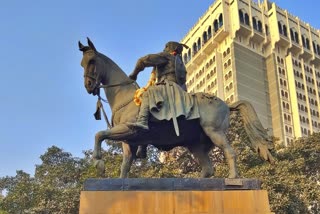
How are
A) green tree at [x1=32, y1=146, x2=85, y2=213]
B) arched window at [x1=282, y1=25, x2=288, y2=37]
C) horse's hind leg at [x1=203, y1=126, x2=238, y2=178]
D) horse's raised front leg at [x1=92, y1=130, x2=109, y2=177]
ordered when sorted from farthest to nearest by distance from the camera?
arched window at [x1=282, y1=25, x2=288, y2=37] → green tree at [x1=32, y1=146, x2=85, y2=213] → horse's hind leg at [x1=203, y1=126, x2=238, y2=178] → horse's raised front leg at [x1=92, y1=130, x2=109, y2=177]

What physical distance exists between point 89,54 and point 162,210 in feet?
10.8

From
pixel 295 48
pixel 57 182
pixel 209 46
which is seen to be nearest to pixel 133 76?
pixel 57 182

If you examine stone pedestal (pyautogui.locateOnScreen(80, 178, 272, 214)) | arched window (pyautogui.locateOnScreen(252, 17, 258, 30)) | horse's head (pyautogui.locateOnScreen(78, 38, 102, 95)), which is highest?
arched window (pyautogui.locateOnScreen(252, 17, 258, 30))

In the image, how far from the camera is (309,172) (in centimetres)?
2297

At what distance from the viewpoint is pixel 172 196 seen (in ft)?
23.9

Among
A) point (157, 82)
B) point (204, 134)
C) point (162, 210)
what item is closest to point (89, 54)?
point (157, 82)

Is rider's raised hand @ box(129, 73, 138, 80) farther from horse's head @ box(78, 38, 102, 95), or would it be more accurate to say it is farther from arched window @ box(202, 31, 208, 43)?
arched window @ box(202, 31, 208, 43)

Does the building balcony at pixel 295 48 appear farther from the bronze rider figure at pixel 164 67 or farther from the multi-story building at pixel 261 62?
the bronze rider figure at pixel 164 67

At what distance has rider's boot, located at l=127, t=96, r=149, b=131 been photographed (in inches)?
305

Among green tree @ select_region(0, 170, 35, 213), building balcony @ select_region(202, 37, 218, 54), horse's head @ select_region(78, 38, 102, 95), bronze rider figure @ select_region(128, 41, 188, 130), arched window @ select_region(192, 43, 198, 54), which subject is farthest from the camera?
arched window @ select_region(192, 43, 198, 54)

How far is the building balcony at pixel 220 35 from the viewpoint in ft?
226

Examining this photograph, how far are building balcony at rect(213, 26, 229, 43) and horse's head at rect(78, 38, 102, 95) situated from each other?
204ft

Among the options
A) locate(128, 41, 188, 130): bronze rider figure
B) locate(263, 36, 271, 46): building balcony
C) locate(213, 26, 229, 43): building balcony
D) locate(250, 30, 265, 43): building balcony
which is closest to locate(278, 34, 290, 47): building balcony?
locate(263, 36, 271, 46): building balcony

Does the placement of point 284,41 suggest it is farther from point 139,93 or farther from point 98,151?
point 98,151
